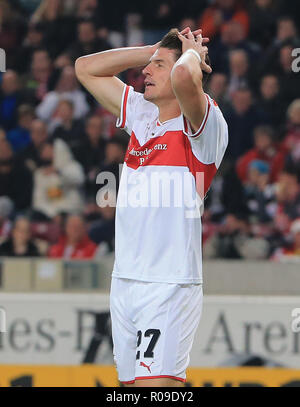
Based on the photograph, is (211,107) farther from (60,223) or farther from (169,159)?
(60,223)

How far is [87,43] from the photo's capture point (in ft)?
34.5

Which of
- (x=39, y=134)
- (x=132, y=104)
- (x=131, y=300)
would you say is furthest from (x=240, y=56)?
(x=131, y=300)

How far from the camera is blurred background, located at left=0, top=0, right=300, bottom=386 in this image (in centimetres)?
620

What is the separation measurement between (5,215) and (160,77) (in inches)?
182

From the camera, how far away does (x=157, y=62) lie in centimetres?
443

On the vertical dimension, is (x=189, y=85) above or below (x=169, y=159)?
above

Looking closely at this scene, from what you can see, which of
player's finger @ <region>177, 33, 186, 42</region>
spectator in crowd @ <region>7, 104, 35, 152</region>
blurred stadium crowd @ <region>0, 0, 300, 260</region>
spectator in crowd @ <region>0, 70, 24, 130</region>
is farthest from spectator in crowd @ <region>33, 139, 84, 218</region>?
player's finger @ <region>177, 33, 186, 42</region>

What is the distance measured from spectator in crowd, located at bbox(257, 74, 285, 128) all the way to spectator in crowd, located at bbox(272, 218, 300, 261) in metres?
1.87

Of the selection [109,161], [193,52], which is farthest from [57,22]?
[193,52]

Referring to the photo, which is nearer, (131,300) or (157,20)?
(131,300)

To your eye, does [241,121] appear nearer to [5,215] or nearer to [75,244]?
[75,244]

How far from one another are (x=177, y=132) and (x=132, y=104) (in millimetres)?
408

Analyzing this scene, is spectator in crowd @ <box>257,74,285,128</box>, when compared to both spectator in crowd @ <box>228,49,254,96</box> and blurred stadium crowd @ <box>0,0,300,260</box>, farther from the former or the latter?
spectator in crowd @ <box>228,49,254,96</box>

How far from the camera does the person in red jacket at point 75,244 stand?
795 centimetres
